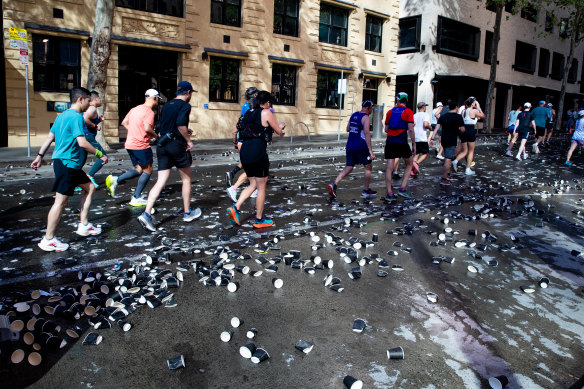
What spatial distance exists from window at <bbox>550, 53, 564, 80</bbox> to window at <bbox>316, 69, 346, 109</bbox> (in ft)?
91.4

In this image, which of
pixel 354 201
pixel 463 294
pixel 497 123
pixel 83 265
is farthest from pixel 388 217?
pixel 497 123

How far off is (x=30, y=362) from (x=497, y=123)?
1612 inches

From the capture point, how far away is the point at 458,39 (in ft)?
105

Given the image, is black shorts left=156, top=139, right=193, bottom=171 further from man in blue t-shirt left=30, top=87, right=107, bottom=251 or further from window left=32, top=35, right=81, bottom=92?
window left=32, top=35, right=81, bottom=92

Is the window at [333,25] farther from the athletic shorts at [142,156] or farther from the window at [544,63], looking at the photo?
the window at [544,63]

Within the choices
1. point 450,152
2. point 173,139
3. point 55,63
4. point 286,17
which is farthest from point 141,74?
point 173,139

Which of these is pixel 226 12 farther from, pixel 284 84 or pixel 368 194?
pixel 368 194

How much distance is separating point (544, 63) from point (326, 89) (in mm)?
27182

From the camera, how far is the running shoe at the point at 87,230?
19.4 ft

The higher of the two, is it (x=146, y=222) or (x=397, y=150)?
(x=397, y=150)

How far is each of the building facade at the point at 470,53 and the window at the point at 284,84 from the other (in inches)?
426

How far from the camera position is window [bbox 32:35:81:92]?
1648 cm

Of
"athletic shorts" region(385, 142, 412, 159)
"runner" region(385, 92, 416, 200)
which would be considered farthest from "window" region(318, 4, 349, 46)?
"athletic shorts" region(385, 142, 412, 159)

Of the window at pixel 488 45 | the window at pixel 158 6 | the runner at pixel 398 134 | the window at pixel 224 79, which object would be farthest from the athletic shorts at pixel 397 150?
the window at pixel 488 45
